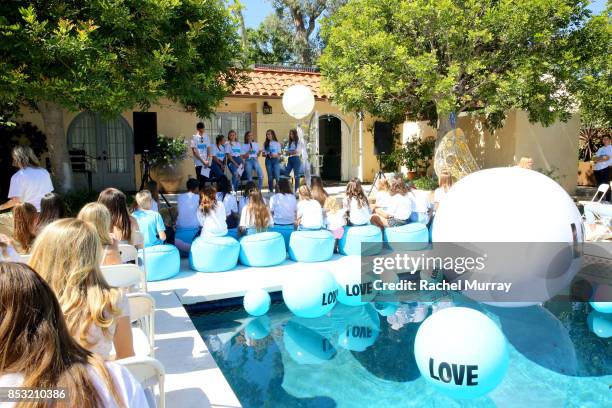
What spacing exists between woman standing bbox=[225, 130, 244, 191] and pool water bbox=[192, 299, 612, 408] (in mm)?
4888

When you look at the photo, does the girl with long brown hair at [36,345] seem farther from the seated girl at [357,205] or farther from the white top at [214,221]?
the seated girl at [357,205]

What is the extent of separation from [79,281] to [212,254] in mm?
4099

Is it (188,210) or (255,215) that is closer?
(255,215)

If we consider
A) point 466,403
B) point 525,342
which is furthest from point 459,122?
point 466,403

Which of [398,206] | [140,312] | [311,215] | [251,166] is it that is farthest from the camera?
[251,166]

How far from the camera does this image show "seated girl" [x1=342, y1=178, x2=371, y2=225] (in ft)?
23.9

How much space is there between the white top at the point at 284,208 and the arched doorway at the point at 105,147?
19.4 ft

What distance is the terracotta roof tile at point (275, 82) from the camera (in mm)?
12938

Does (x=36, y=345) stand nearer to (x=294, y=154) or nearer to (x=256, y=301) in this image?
(x=256, y=301)

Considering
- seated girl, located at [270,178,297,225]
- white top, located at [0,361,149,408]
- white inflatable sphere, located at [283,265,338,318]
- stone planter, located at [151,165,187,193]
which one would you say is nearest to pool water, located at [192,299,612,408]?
white inflatable sphere, located at [283,265,338,318]

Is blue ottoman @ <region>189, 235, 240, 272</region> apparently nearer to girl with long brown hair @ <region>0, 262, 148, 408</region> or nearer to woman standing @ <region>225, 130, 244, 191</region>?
woman standing @ <region>225, 130, 244, 191</region>

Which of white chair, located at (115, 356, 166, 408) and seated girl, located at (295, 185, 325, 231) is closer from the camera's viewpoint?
white chair, located at (115, 356, 166, 408)

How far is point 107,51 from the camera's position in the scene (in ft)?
Result: 21.8

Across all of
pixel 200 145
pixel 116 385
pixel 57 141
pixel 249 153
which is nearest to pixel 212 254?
pixel 200 145
